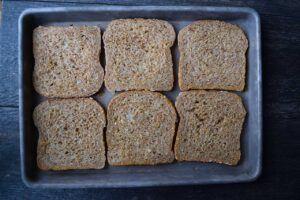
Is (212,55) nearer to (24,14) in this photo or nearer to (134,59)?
(134,59)

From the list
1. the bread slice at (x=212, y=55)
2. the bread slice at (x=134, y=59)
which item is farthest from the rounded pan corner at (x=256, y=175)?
the bread slice at (x=134, y=59)

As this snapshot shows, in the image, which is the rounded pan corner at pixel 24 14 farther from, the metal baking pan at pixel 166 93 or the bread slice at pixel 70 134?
the bread slice at pixel 70 134

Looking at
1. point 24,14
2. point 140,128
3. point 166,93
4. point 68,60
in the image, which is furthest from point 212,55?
point 24,14

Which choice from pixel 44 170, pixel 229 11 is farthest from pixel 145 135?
→ pixel 229 11

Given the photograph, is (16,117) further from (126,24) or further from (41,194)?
(126,24)

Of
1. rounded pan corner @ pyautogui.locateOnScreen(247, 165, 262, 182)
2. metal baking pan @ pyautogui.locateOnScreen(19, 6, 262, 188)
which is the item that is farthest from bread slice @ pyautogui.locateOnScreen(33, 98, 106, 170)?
rounded pan corner @ pyautogui.locateOnScreen(247, 165, 262, 182)

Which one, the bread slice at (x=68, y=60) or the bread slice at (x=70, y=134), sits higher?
the bread slice at (x=68, y=60)
